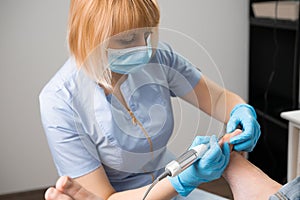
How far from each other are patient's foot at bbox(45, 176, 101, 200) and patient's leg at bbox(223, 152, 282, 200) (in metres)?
0.35

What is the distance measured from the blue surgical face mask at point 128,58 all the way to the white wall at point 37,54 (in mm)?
1211

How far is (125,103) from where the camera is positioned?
0.96 meters

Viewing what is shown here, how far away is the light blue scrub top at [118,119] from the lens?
95 centimetres

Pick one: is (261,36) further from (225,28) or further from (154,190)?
(154,190)

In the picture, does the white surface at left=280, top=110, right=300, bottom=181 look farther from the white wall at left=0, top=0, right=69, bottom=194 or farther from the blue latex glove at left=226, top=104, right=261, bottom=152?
the white wall at left=0, top=0, right=69, bottom=194

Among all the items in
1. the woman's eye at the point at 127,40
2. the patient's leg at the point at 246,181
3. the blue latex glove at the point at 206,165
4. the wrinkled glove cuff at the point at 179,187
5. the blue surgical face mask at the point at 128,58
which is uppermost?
the woman's eye at the point at 127,40

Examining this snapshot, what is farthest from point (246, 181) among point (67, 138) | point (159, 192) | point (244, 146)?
point (67, 138)

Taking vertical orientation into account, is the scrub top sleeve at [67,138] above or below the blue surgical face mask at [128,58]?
below

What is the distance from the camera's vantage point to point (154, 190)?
1.01 metres

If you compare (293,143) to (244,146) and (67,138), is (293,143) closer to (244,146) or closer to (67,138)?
(244,146)

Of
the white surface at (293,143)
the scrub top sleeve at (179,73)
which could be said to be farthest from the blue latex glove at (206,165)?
the white surface at (293,143)

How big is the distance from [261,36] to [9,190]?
5.51ft

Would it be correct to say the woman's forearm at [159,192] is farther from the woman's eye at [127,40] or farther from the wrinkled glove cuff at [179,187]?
the woman's eye at [127,40]

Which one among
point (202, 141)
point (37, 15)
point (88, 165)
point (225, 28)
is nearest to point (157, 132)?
point (202, 141)
